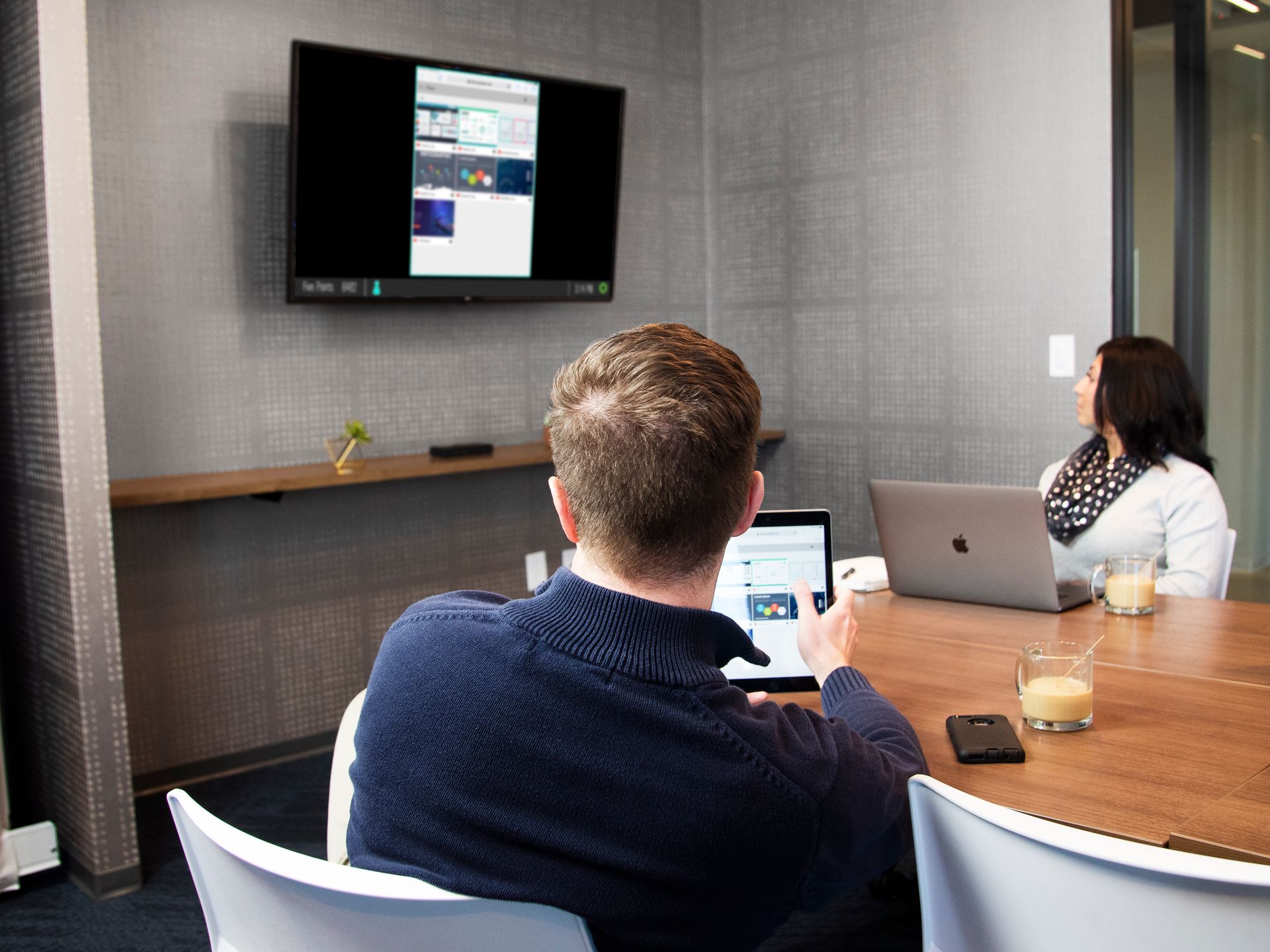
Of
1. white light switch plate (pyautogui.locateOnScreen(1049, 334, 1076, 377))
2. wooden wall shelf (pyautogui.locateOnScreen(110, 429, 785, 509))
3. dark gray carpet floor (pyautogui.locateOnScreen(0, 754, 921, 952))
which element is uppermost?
white light switch plate (pyautogui.locateOnScreen(1049, 334, 1076, 377))

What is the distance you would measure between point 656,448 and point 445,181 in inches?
106

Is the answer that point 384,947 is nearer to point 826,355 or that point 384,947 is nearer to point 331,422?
point 331,422

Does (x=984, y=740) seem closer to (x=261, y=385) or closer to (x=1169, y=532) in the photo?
(x=1169, y=532)

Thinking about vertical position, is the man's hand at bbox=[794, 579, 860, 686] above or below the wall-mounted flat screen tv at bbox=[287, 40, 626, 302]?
below

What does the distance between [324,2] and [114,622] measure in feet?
6.54

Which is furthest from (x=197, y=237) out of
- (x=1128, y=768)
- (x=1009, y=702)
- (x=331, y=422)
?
(x=1128, y=768)

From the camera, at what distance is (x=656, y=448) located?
1072mm

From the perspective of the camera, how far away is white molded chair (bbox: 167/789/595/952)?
948 millimetres

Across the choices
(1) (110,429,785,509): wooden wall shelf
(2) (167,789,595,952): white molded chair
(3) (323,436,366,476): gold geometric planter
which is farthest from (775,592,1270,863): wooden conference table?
(3) (323,436,366,476): gold geometric planter

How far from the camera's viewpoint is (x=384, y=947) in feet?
3.28

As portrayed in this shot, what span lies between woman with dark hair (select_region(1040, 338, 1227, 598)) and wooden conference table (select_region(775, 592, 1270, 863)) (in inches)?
14.3

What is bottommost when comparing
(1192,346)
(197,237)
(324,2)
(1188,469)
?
(1188,469)

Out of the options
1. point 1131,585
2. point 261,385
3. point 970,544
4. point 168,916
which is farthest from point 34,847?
point 1131,585

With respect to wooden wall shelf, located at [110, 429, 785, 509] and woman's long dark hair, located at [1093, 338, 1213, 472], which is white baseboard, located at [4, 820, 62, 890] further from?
woman's long dark hair, located at [1093, 338, 1213, 472]
